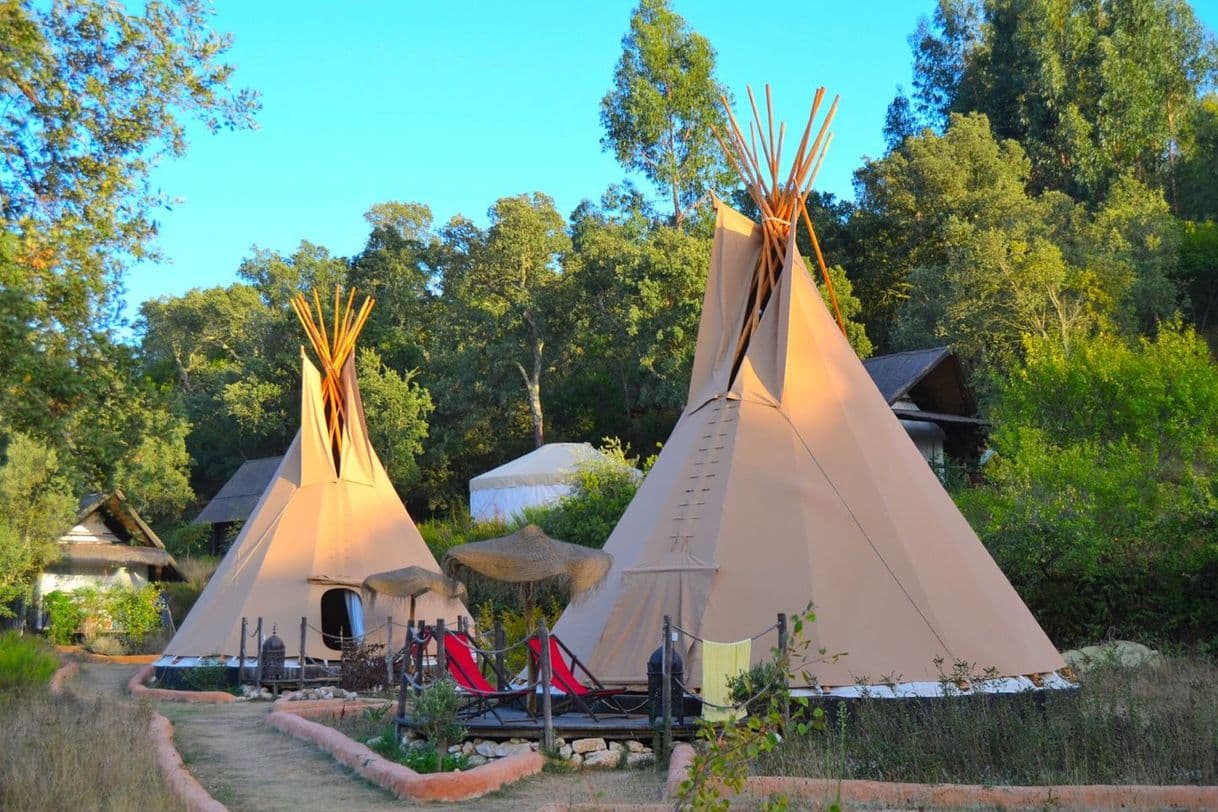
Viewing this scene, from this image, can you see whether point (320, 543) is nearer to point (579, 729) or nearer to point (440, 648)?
point (440, 648)

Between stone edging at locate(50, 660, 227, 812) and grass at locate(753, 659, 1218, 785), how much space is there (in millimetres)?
3353

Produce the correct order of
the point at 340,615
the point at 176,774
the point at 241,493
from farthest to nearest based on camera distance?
the point at 241,493 → the point at 340,615 → the point at 176,774

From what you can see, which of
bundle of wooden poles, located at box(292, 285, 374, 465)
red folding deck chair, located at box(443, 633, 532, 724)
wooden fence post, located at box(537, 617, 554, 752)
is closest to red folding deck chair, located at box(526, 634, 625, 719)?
red folding deck chair, located at box(443, 633, 532, 724)

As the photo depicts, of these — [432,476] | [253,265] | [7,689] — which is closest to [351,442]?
[7,689]

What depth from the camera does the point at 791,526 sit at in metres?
10.9

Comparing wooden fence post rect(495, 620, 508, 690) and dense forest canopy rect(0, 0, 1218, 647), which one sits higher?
dense forest canopy rect(0, 0, 1218, 647)

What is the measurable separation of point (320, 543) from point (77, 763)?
10406mm

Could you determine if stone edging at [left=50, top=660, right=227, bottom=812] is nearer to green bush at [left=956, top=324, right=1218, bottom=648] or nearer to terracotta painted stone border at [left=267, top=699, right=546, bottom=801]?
terracotta painted stone border at [left=267, top=699, right=546, bottom=801]

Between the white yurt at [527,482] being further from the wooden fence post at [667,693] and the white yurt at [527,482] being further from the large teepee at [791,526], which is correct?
the wooden fence post at [667,693]

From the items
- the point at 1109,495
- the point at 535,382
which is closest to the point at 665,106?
the point at 535,382

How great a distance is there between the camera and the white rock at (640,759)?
865 cm

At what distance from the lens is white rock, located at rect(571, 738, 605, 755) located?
29.1ft

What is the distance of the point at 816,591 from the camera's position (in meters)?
10.4

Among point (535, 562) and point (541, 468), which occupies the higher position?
point (541, 468)
